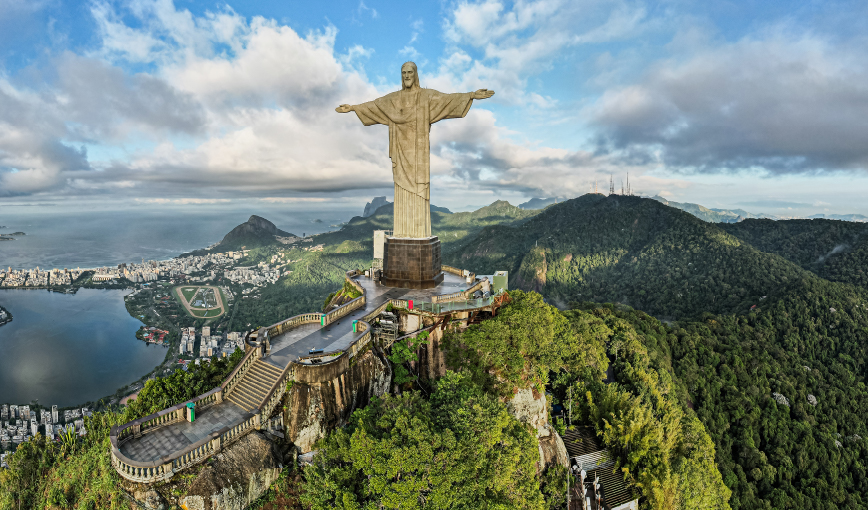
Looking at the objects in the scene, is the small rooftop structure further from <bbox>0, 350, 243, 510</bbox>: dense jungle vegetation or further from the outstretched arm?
the outstretched arm

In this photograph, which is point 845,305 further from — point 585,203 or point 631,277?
point 585,203

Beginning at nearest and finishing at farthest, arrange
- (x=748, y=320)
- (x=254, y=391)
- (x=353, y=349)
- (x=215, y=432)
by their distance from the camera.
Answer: (x=215, y=432)
(x=254, y=391)
(x=353, y=349)
(x=748, y=320)

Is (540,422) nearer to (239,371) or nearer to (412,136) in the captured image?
(239,371)

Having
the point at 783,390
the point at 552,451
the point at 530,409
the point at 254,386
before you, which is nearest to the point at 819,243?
the point at 783,390

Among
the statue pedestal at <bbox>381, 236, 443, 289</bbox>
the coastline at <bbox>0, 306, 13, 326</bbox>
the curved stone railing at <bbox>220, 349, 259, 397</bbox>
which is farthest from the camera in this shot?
the coastline at <bbox>0, 306, 13, 326</bbox>

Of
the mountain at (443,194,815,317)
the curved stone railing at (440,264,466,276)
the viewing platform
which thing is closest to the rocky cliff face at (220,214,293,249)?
→ the mountain at (443,194,815,317)

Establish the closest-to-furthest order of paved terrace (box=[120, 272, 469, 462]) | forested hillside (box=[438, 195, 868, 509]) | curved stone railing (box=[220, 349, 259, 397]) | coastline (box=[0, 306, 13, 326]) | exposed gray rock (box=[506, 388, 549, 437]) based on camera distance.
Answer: paved terrace (box=[120, 272, 469, 462]) → curved stone railing (box=[220, 349, 259, 397]) → exposed gray rock (box=[506, 388, 549, 437]) → forested hillside (box=[438, 195, 868, 509]) → coastline (box=[0, 306, 13, 326])
